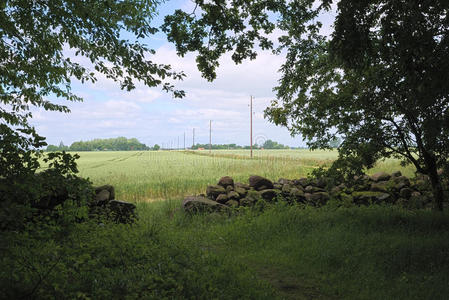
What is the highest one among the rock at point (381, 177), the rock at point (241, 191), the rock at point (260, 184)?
the rock at point (381, 177)

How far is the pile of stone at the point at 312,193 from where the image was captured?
40.8 feet

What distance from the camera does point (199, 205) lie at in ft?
37.8

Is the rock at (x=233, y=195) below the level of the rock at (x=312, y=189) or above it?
below

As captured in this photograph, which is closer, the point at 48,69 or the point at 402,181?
the point at 48,69

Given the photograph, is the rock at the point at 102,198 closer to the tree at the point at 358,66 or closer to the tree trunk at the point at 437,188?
the tree at the point at 358,66

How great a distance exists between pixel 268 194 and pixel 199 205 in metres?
3.05

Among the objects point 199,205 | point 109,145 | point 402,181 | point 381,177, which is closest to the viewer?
point 199,205

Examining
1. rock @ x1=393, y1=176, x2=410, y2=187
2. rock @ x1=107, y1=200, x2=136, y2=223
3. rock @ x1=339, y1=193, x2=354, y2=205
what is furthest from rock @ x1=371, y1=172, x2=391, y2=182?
rock @ x1=107, y1=200, x2=136, y2=223

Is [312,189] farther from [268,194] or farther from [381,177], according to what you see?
[381,177]

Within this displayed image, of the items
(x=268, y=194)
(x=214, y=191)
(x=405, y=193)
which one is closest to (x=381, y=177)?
(x=405, y=193)

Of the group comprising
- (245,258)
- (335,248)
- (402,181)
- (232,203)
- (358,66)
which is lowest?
(245,258)

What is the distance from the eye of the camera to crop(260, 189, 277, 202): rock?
12.8 metres

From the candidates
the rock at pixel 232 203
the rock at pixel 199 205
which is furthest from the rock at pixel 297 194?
the rock at pixel 199 205

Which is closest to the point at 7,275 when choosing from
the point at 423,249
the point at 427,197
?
the point at 423,249
